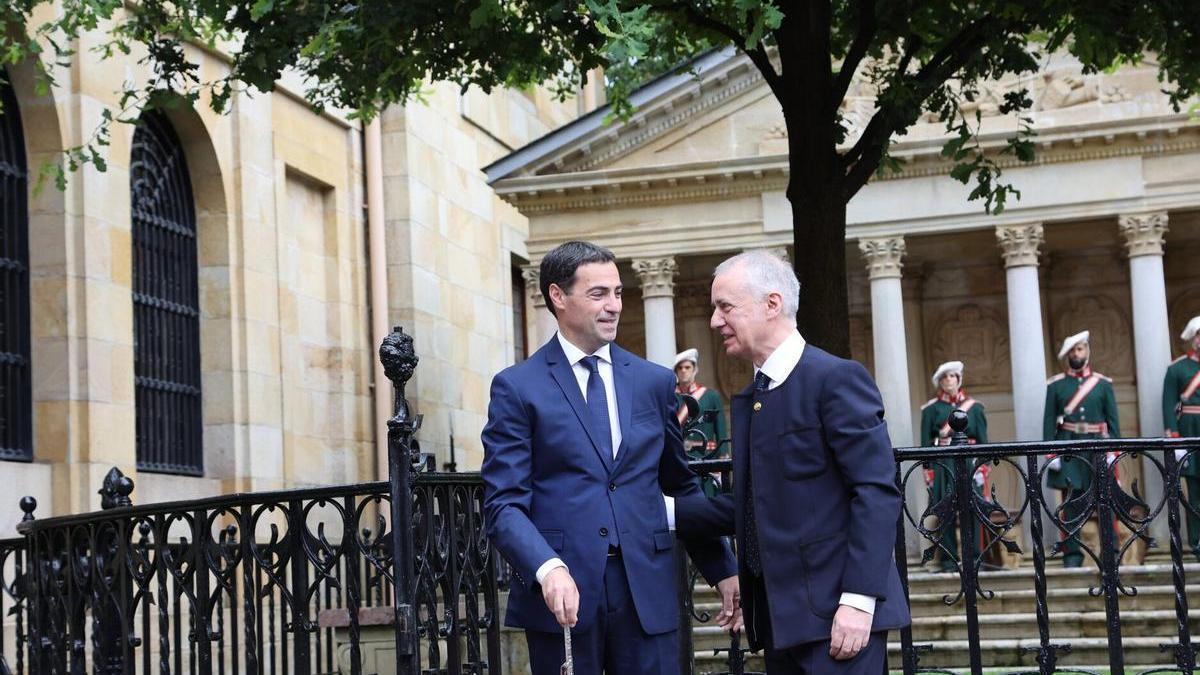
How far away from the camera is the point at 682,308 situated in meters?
33.1

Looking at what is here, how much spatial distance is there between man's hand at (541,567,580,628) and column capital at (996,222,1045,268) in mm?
24451

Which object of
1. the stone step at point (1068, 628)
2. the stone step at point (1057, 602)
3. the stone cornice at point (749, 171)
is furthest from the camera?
the stone cornice at point (749, 171)

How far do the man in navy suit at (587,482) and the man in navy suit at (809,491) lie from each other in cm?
35

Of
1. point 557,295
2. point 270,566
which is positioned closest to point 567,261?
point 557,295

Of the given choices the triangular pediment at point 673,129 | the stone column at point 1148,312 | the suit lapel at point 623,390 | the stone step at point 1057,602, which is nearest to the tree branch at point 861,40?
the suit lapel at point 623,390

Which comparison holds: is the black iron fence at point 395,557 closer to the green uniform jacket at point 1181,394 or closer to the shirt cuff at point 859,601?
the shirt cuff at point 859,601

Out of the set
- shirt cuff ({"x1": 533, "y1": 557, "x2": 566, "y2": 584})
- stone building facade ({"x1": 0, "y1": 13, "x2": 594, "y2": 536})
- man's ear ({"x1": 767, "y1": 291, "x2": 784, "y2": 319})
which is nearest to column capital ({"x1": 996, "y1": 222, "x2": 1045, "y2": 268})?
stone building facade ({"x1": 0, "y1": 13, "x2": 594, "y2": 536})

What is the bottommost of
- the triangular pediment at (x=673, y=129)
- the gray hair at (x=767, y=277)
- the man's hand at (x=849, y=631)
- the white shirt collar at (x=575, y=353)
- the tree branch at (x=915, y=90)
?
the man's hand at (x=849, y=631)

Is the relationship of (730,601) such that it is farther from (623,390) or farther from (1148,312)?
(1148,312)

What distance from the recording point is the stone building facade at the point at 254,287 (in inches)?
635

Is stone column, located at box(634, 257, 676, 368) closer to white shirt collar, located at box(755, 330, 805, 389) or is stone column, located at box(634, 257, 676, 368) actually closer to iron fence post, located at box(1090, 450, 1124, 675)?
iron fence post, located at box(1090, 450, 1124, 675)

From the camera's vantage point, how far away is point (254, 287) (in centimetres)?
1973

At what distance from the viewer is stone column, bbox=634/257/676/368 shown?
97.8ft

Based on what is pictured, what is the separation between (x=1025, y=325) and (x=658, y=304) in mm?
6363
